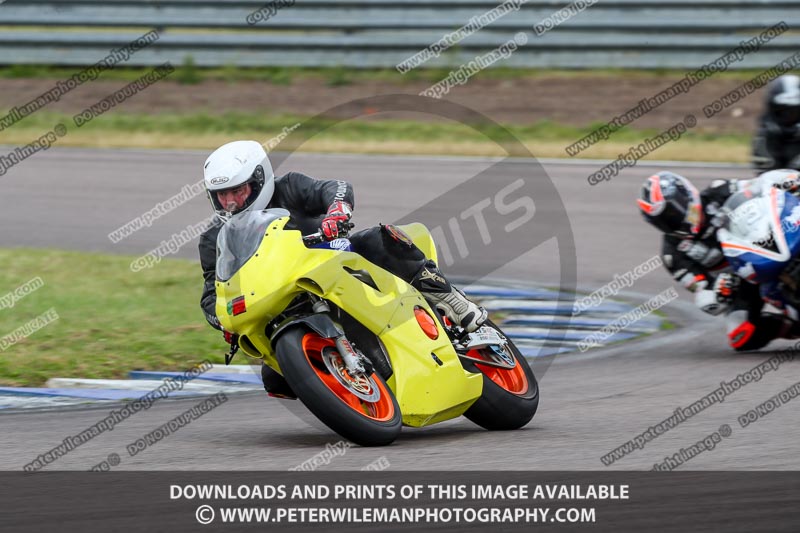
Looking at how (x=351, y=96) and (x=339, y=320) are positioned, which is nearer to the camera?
(x=339, y=320)

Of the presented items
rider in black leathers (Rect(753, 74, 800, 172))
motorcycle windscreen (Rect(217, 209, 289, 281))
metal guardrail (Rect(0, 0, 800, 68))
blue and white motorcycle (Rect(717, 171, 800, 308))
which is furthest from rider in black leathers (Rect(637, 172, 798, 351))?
metal guardrail (Rect(0, 0, 800, 68))

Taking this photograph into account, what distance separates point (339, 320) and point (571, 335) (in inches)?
136

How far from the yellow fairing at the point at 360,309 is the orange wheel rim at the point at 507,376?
0.91 feet

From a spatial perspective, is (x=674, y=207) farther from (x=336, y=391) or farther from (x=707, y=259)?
(x=336, y=391)

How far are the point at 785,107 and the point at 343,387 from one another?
468cm

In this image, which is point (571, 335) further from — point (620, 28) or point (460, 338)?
point (620, 28)

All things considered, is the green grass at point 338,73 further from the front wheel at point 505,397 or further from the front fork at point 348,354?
the front fork at point 348,354

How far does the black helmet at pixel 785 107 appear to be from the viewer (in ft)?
28.0

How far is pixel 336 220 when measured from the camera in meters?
5.70

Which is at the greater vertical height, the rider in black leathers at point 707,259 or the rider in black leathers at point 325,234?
the rider in black leathers at point 325,234

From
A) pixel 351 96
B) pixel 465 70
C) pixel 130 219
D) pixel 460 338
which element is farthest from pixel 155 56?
pixel 460 338

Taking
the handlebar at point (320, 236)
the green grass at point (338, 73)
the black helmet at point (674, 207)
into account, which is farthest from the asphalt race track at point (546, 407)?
the green grass at point (338, 73)

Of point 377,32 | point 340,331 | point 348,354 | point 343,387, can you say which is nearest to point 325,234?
point 340,331
